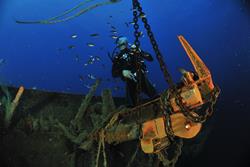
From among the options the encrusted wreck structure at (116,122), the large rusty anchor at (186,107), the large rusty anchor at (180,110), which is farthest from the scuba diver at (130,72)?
the large rusty anchor at (186,107)

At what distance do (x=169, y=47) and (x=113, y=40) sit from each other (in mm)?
16571

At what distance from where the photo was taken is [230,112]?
26.4 meters

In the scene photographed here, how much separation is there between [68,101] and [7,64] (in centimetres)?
7331

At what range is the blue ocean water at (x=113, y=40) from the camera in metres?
35.7

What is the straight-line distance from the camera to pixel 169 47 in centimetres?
5978

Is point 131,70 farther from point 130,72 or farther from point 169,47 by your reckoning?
point 169,47

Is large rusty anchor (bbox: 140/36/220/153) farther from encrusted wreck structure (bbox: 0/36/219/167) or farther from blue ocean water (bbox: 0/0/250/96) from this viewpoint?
blue ocean water (bbox: 0/0/250/96)

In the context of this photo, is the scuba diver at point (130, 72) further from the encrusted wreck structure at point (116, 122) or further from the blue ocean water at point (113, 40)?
the blue ocean water at point (113, 40)

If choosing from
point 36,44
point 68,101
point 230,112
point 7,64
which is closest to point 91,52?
point 36,44

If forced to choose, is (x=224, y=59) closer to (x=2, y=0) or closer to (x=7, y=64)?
(x=2, y=0)

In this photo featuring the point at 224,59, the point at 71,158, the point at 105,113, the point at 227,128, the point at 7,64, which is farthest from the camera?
the point at 7,64

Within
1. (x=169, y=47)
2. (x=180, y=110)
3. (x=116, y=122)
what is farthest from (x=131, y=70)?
(x=169, y=47)

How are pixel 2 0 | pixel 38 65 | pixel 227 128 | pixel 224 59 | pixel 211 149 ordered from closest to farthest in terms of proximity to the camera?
pixel 211 149, pixel 2 0, pixel 227 128, pixel 224 59, pixel 38 65

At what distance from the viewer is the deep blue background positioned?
75.6 ft
